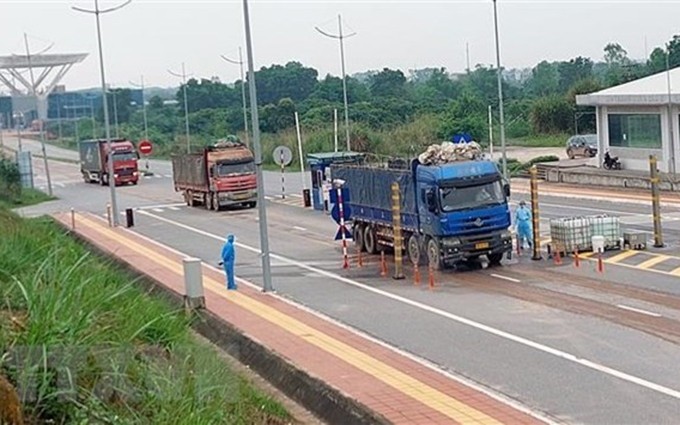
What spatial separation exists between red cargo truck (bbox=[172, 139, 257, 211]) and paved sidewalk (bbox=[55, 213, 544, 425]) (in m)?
22.5

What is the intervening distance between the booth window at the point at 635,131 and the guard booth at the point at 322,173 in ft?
46.7

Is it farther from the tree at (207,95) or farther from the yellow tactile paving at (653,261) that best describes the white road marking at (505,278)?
the tree at (207,95)

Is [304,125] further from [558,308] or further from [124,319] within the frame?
[124,319]

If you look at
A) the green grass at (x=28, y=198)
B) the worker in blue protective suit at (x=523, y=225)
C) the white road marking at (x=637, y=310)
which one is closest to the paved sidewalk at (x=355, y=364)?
the white road marking at (x=637, y=310)

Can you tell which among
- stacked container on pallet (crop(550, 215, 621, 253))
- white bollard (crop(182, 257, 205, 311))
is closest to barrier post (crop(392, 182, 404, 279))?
stacked container on pallet (crop(550, 215, 621, 253))

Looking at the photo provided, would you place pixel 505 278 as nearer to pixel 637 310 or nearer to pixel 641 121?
pixel 637 310

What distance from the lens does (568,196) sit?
46938mm

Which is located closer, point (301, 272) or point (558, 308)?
point (558, 308)

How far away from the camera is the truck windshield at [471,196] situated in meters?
27.5

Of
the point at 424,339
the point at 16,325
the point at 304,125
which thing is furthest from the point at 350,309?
the point at 304,125

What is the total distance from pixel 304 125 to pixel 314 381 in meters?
75.3

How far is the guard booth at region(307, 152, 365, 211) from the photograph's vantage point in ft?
140

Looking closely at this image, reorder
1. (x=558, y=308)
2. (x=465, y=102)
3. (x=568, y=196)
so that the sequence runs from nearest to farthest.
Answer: (x=558, y=308), (x=568, y=196), (x=465, y=102)

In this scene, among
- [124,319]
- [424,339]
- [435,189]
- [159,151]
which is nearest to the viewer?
[124,319]
